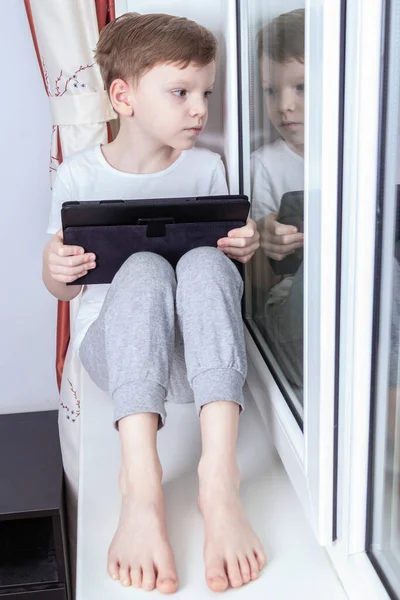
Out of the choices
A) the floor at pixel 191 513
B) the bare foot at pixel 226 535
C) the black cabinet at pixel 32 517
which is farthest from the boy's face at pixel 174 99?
the black cabinet at pixel 32 517

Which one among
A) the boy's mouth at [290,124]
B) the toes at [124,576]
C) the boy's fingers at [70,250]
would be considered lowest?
the toes at [124,576]

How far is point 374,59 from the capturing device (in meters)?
0.58

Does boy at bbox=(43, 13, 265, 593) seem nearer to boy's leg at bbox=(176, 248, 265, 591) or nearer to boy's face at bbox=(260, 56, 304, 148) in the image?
boy's leg at bbox=(176, 248, 265, 591)

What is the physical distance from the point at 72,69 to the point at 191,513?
2.90ft

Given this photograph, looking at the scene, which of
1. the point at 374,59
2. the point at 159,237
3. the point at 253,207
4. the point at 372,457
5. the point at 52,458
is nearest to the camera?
the point at 374,59

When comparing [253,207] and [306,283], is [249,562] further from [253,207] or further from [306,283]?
[253,207]

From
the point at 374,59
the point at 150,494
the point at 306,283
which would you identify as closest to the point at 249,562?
the point at 150,494

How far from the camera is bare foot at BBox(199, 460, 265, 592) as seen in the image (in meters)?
0.73

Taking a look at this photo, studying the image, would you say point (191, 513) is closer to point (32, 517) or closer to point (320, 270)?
point (320, 270)

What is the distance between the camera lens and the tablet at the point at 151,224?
3.28 feet

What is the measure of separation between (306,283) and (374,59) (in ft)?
0.76

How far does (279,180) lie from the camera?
3.17ft

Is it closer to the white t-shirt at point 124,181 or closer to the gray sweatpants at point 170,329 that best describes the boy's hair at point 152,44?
the white t-shirt at point 124,181

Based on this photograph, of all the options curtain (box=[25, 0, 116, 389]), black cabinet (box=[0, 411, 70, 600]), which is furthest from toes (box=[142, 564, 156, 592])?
curtain (box=[25, 0, 116, 389])
